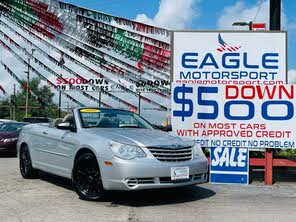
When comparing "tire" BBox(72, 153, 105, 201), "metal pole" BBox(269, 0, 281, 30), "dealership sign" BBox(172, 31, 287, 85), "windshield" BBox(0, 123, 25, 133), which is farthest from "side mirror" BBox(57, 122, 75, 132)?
"windshield" BBox(0, 123, 25, 133)

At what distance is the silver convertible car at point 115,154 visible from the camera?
7.11 m

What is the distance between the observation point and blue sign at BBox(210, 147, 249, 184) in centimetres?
981

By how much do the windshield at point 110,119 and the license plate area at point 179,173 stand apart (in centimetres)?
172

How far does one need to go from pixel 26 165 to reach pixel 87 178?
3.11m

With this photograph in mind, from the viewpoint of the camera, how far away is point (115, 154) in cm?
717

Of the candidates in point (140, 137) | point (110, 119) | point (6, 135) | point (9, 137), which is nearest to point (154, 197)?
point (140, 137)

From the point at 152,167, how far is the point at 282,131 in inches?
152

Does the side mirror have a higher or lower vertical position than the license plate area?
higher

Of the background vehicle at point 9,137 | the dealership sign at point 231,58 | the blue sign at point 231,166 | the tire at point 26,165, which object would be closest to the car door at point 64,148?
the tire at point 26,165

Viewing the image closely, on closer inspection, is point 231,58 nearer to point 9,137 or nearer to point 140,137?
point 140,137

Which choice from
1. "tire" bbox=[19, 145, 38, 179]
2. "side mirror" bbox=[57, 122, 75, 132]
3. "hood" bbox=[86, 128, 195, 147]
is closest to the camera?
"hood" bbox=[86, 128, 195, 147]

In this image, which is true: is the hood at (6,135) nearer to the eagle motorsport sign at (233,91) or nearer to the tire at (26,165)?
the tire at (26,165)

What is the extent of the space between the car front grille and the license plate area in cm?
17

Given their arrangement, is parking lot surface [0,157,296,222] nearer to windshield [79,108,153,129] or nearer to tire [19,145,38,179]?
tire [19,145,38,179]
